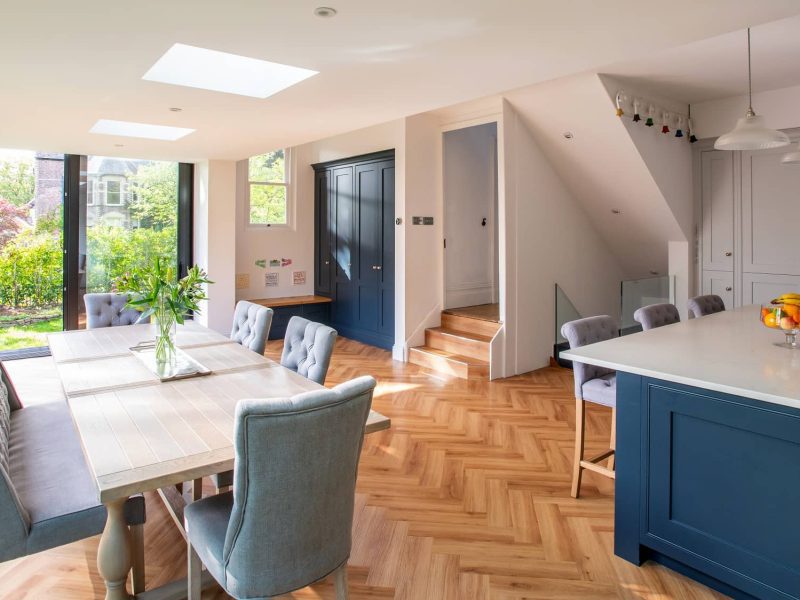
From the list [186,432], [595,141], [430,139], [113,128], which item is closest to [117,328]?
[113,128]

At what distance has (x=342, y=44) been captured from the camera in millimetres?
2574

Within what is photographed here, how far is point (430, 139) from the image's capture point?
6152mm

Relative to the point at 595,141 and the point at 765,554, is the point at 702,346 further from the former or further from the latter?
the point at 595,141

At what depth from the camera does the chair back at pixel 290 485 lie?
4.80 ft

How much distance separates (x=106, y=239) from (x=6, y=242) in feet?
3.18

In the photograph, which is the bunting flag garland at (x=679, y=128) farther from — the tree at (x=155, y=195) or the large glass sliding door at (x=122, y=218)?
the tree at (x=155, y=195)

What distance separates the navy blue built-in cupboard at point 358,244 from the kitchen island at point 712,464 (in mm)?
4190

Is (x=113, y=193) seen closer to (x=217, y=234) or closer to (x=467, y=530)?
(x=217, y=234)

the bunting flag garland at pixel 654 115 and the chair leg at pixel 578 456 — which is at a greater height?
the bunting flag garland at pixel 654 115

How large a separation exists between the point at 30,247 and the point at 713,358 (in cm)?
667

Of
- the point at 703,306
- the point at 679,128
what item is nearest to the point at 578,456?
the point at 703,306

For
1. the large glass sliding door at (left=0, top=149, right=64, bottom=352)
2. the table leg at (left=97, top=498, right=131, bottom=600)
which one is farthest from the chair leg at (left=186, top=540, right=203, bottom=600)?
the large glass sliding door at (left=0, top=149, right=64, bottom=352)

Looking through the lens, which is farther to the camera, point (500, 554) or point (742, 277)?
point (742, 277)

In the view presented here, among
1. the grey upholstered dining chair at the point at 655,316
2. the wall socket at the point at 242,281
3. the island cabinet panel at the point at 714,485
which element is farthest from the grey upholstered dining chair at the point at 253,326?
the wall socket at the point at 242,281
